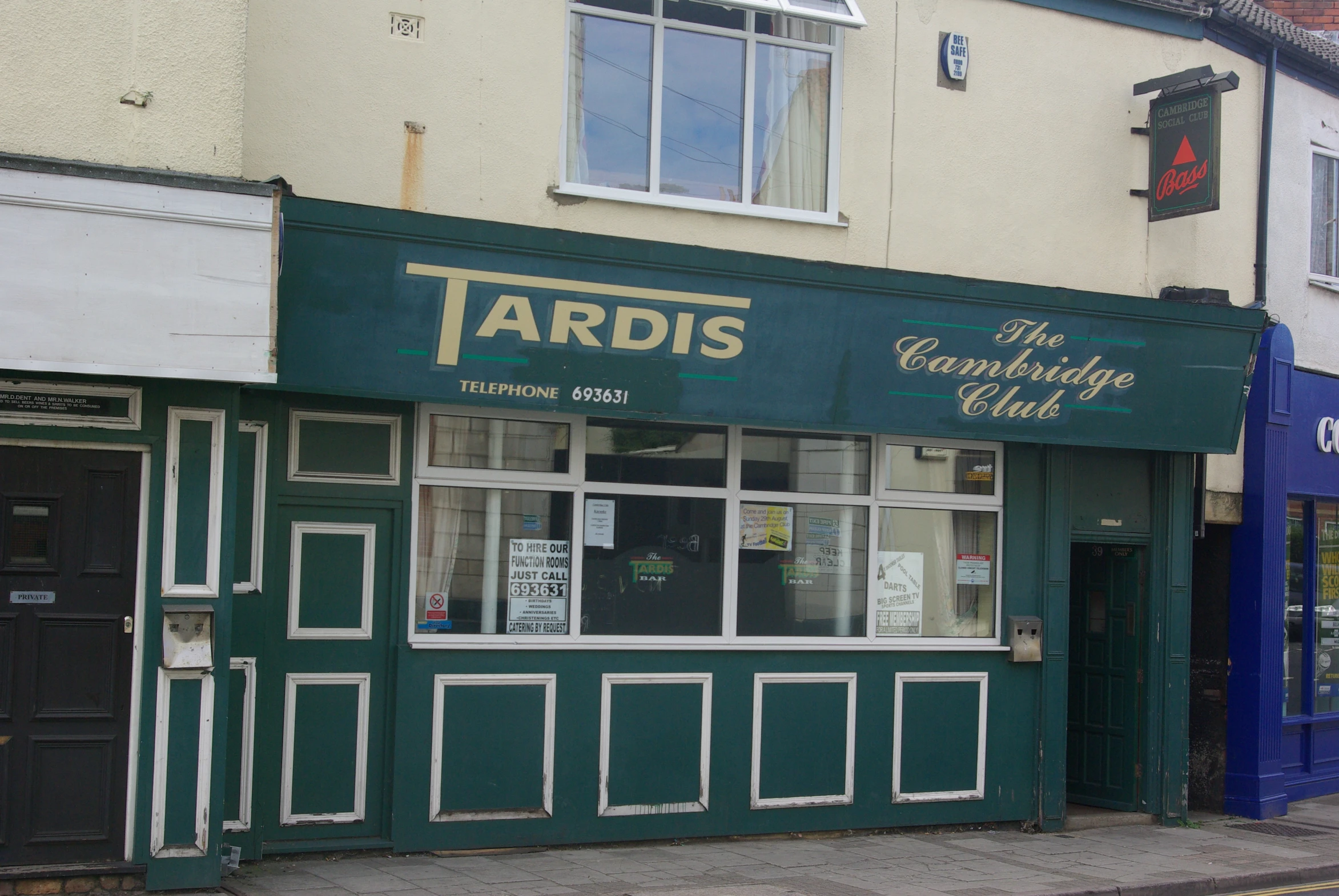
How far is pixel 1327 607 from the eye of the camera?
12.8 meters

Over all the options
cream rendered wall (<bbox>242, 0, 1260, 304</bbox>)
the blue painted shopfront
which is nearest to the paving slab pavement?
the blue painted shopfront

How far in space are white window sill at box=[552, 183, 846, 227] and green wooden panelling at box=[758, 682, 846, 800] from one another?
3.50 metres

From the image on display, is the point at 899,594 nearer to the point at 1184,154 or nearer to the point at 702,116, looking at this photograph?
the point at 702,116

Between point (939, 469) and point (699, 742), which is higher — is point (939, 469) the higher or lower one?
the higher one

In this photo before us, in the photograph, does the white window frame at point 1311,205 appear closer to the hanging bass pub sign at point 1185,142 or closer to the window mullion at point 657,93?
the hanging bass pub sign at point 1185,142

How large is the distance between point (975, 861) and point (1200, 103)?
6.37 m

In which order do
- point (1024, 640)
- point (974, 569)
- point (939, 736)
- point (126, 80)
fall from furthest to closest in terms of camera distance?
point (974, 569) < point (1024, 640) < point (939, 736) < point (126, 80)

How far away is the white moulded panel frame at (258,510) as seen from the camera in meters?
7.75

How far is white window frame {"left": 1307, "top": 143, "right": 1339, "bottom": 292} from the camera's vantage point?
12141 millimetres

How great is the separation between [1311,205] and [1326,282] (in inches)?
30.7

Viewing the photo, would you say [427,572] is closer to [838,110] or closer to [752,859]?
[752,859]

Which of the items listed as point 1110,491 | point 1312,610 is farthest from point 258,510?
point 1312,610

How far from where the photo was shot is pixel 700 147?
30.1ft

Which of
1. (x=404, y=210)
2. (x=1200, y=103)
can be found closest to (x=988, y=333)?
(x=1200, y=103)
